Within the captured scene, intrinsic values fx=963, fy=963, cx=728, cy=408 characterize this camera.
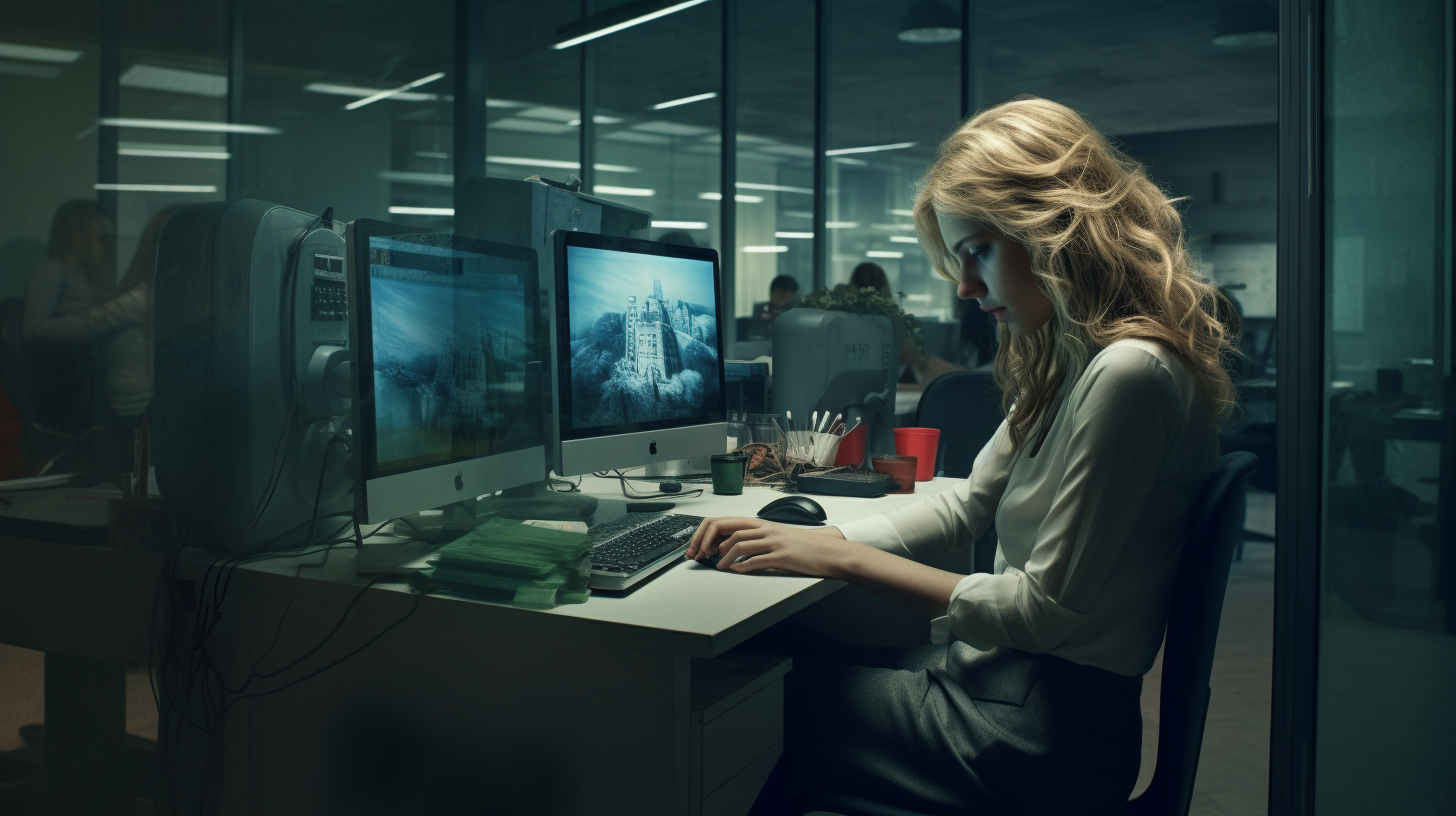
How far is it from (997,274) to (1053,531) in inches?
14.0

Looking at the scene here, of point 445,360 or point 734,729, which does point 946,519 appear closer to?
point 734,729

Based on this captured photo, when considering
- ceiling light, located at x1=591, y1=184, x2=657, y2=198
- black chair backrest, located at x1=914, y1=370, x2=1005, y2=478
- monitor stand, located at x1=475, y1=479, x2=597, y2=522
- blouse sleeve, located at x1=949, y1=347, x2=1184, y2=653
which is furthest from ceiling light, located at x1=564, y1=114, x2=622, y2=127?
blouse sleeve, located at x1=949, y1=347, x2=1184, y2=653

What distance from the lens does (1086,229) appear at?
1.17 meters

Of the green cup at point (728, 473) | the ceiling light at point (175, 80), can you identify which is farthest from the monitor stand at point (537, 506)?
the ceiling light at point (175, 80)

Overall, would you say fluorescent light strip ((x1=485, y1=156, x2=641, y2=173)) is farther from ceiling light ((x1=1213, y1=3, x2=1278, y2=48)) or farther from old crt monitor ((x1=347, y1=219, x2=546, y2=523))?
ceiling light ((x1=1213, y1=3, x2=1278, y2=48))

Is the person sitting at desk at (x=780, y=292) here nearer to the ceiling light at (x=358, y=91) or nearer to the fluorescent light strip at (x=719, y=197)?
the fluorescent light strip at (x=719, y=197)

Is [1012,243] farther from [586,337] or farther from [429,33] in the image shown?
[429,33]

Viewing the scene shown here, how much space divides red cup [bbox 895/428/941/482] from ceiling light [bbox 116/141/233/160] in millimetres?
1465

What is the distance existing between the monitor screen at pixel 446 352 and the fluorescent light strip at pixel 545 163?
2677 millimetres

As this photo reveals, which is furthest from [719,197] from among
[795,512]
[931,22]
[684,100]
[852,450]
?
[795,512]

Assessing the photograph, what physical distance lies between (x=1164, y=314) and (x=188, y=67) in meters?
1.44

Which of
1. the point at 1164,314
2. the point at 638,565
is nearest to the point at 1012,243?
the point at 1164,314

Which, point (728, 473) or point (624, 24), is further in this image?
point (624, 24)

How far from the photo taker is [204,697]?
4.56 ft
